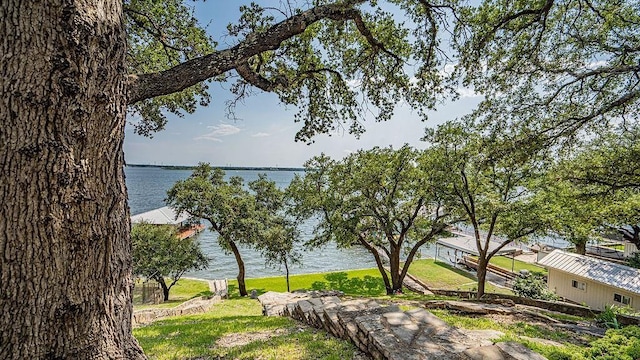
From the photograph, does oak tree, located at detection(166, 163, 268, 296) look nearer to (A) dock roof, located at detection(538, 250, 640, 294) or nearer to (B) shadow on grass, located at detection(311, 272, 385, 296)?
(B) shadow on grass, located at detection(311, 272, 385, 296)

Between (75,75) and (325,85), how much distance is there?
4822 millimetres

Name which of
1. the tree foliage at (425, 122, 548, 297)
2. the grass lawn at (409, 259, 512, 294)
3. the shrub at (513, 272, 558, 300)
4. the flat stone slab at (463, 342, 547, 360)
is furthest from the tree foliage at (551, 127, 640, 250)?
the grass lawn at (409, 259, 512, 294)

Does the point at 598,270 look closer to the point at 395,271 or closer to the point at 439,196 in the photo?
the point at 439,196

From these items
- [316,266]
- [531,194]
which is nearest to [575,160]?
[531,194]

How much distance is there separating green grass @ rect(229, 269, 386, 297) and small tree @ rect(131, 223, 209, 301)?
3163 mm

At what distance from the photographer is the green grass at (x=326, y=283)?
18.9 metres

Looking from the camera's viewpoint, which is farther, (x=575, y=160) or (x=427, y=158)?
(x=427, y=158)

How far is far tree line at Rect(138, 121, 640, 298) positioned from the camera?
8.86 meters

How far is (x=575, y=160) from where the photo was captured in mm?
9523

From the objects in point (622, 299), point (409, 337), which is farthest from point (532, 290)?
point (409, 337)

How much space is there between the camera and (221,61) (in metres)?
3.36

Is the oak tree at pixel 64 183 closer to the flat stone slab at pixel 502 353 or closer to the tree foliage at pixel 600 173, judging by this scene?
the flat stone slab at pixel 502 353

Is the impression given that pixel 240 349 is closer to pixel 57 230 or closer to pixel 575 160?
pixel 57 230

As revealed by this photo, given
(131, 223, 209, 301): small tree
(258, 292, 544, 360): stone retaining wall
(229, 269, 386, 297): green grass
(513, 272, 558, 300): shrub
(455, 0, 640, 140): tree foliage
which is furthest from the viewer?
(229, 269, 386, 297): green grass
